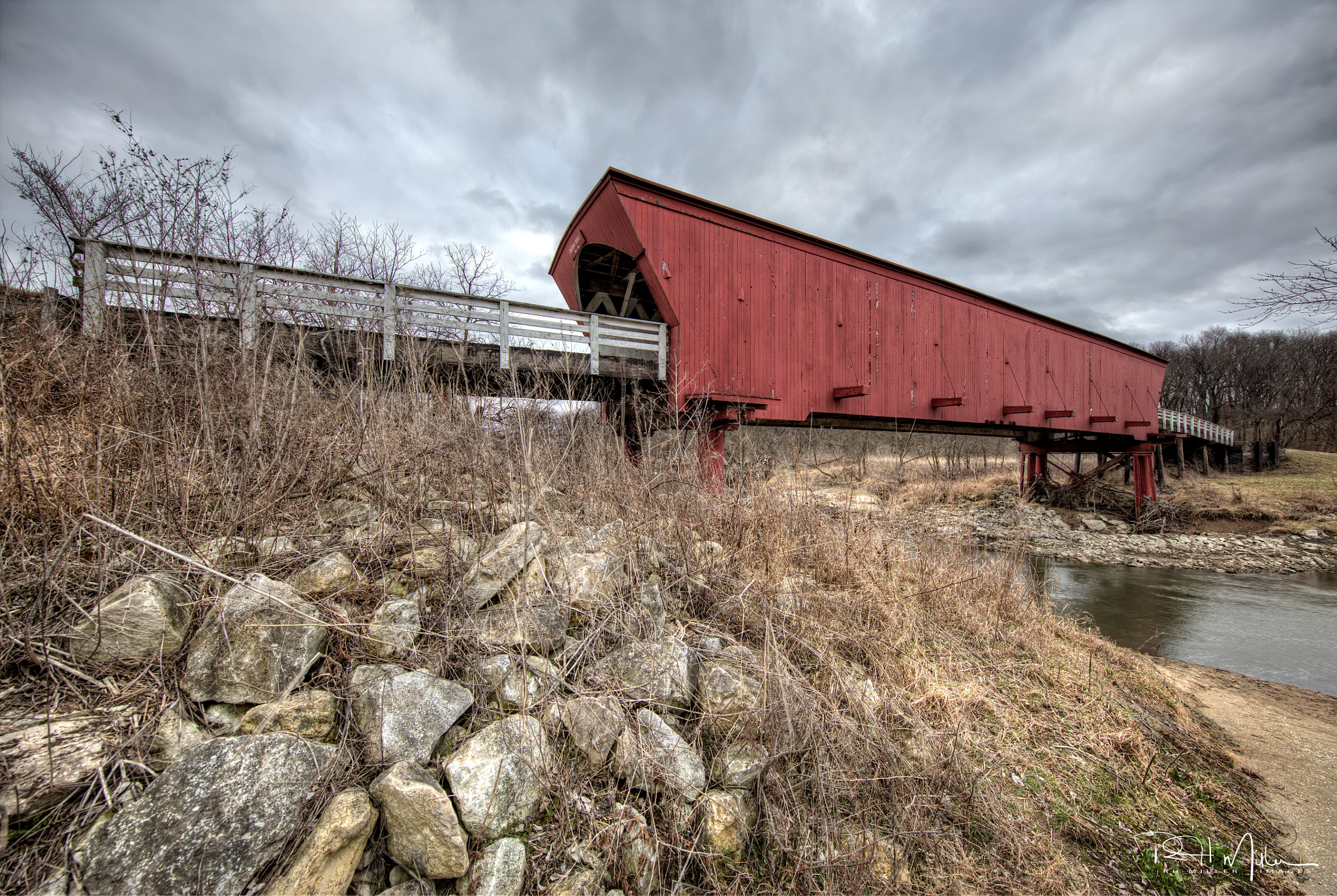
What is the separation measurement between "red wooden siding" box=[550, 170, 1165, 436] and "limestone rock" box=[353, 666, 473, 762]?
234 inches

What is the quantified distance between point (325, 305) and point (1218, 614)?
51.2 ft

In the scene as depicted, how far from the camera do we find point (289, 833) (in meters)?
1.81

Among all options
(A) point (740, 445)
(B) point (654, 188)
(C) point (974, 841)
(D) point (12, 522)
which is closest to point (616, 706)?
(C) point (974, 841)

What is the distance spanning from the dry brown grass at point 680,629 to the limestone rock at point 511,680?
0.10 metres

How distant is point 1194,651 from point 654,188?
10.9 meters

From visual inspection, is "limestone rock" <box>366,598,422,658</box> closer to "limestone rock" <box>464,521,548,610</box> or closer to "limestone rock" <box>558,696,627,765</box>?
"limestone rock" <box>464,521,548,610</box>

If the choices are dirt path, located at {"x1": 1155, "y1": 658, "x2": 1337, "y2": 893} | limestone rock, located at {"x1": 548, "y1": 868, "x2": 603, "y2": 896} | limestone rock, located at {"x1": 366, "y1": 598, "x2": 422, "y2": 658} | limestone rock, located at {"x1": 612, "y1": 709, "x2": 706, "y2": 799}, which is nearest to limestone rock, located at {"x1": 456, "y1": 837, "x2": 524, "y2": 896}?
limestone rock, located at {"x1": 548, "y1": 868, "x2": 603, "y2": 896}

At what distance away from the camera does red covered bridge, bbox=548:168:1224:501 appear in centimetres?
834

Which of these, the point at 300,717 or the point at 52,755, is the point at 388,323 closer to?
the point at 300,717

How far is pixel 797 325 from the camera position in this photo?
9430 mm

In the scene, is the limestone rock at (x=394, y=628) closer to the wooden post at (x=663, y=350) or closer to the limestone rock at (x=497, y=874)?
the limestone rock at (x=497, y=874)

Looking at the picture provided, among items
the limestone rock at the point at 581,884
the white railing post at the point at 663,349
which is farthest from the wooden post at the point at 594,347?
the limestone rock at the point at 581,884

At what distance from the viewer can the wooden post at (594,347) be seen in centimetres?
770

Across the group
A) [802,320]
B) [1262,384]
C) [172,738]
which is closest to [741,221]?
[802,320]
